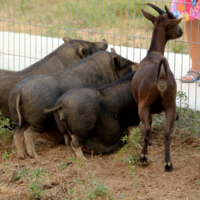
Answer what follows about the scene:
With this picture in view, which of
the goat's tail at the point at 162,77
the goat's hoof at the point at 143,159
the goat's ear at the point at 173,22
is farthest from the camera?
the goat's ear at the point at 173,22

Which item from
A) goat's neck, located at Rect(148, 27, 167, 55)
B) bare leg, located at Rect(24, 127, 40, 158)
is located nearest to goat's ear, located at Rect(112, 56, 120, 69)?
goat's neck, located at Rect(148, 27, 167, 55)

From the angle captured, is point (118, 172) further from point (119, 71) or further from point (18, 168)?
point (119, 71)

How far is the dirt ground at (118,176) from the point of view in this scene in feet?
11.0

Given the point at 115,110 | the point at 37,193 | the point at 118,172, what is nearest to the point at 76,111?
the point at 115,110

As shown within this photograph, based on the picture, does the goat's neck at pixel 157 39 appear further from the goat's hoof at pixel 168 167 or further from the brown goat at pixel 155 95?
the goat's hoof at pixel 168 167

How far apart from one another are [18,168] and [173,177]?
5.28 ft

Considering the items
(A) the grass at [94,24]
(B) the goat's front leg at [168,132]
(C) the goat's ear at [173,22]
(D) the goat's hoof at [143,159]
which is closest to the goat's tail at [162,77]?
(B) the goat's front leg at [168,132]

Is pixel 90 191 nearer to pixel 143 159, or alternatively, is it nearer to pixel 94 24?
pixel 143 159

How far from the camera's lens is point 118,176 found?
12.5 ft

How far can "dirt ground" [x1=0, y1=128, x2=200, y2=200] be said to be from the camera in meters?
3.35

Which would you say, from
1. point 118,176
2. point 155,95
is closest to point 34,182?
point 118,176

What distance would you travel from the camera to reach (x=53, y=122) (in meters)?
4.59

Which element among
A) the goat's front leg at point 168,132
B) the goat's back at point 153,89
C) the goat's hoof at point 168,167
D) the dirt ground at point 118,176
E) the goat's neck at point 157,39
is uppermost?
the goat's neck at point 157,39

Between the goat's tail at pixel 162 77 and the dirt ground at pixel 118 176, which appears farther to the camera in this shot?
the goat's tail at pixel 162 77
